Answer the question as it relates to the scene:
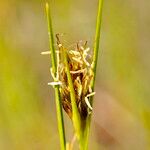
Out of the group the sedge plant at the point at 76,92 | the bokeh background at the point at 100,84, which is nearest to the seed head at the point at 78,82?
the sedge plant at the point at 76,92

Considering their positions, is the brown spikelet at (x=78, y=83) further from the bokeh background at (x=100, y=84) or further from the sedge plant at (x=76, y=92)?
the bokeh background at (x=100, y=84)

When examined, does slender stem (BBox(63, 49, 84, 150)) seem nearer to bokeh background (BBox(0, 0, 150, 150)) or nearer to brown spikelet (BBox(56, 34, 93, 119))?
brown spikelet (BBox(56, 34, 93, 119))

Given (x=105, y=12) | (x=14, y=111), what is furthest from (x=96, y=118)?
(x=105, y=12)

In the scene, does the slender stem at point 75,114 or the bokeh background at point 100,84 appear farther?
the bokeh background at point 100,84

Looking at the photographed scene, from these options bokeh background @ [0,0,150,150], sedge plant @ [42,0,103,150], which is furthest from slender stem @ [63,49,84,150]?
bokeh background @ [0,0,150,150]

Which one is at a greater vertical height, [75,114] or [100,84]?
[75,114]

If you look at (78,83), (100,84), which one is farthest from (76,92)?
(100,84)

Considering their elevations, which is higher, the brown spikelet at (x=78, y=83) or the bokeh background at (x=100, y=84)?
the brown spikelet at (x=78, y=83)

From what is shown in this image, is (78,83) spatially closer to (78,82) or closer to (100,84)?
(78,82)

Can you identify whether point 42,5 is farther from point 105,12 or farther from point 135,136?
point 135,136
